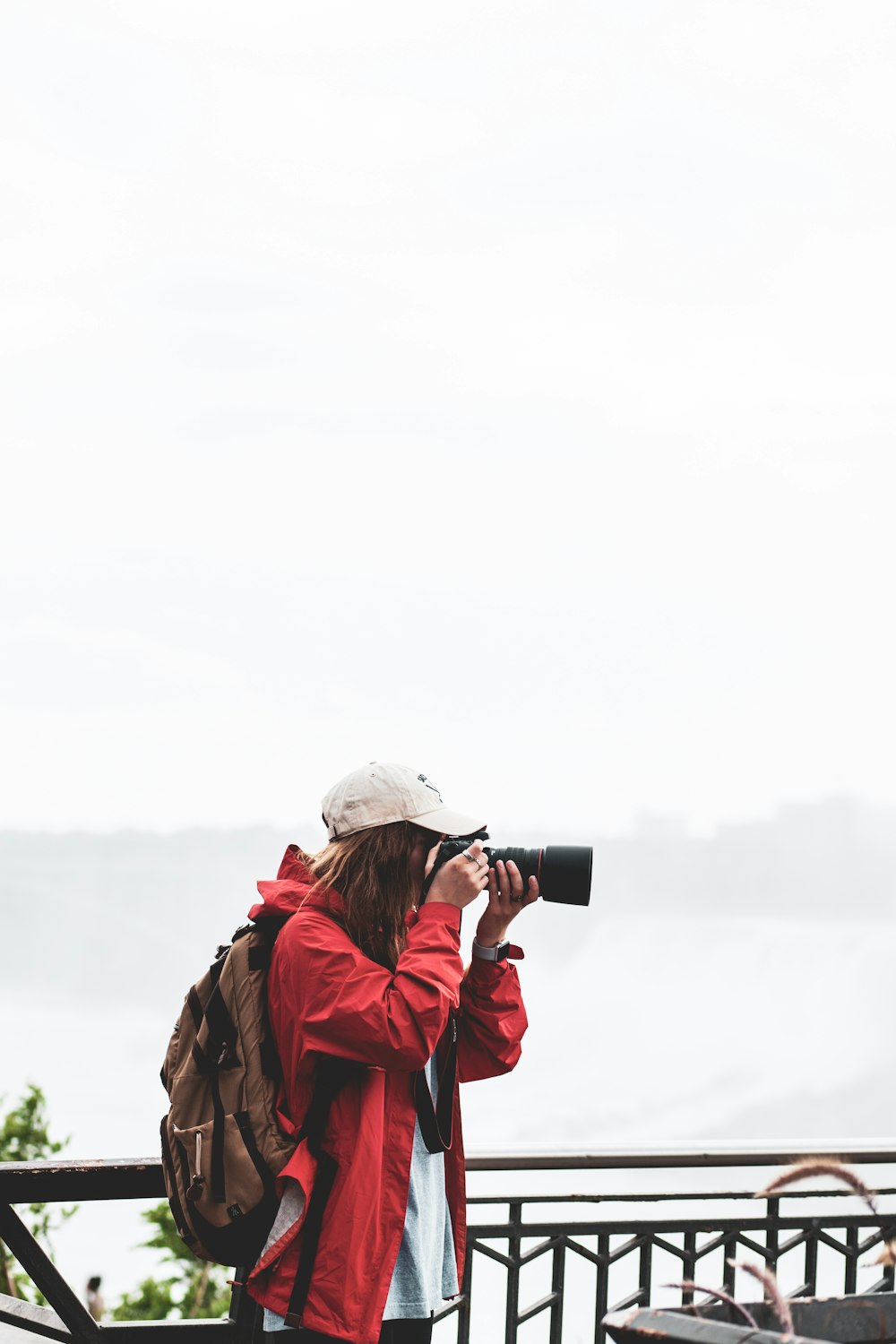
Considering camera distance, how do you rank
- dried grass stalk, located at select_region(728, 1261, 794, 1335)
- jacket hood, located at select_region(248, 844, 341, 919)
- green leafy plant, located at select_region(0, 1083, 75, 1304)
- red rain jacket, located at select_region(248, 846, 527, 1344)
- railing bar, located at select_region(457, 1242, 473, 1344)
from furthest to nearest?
1. green leafy plant, located at select_region(0, 1083, 75, 1304)
2. railing bar, located at select_region(457, 1242, 473, 1344)
3. jacket hood, located at select_region(248, 844, 341, 919)
4. red rain jacket, located at select_region(248, 846, 527, 1344)
5. dried grass stalk, located at select_region(728, 1261, 794, 1335)

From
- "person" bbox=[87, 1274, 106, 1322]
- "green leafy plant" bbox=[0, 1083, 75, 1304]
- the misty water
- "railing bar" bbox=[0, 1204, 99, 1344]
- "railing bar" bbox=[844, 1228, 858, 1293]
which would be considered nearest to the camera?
"railing bar" bbox=[0, 1204, 99, 1344]

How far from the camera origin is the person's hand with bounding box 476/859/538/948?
75.9 inches

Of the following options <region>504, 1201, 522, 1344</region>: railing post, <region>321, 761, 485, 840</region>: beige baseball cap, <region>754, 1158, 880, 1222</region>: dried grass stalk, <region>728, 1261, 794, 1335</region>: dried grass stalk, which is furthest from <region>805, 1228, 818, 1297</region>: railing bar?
<region>728, 1261, 794, 1335</region>: dried grass stalk

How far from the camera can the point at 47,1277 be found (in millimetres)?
2068

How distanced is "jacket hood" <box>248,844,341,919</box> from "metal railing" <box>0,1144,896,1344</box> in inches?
21.7

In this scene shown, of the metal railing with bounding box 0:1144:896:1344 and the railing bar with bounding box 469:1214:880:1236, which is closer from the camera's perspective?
the metal railing with bounding box 0:1144:896:1344

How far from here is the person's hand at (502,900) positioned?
75.9 inches

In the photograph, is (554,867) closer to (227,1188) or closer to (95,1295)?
(227,1188)

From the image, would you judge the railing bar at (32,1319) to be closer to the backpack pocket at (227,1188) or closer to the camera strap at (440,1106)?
the backpack pocket at (227,1188)

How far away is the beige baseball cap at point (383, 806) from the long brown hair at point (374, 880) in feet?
0.05

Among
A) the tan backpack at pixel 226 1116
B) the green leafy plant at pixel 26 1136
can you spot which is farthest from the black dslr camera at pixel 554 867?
the green leafy plant at pixel 26 1136

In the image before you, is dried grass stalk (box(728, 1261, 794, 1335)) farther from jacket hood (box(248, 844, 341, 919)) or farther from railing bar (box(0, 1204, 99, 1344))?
railing bar (box(0, 1204, 99, 1344))

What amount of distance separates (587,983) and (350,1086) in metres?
47.3

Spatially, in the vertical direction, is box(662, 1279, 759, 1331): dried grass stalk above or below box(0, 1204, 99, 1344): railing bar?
above
